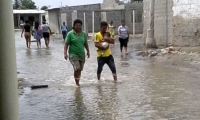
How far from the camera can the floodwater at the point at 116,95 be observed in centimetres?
613

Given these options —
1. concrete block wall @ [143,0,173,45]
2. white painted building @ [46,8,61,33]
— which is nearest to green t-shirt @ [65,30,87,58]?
concrete block wall @ [143,0,173,45]

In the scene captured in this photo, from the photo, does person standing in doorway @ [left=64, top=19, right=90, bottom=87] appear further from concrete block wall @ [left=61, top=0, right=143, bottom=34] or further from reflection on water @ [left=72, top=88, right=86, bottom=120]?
concrete block wall @ [left=61, top=0, right=143, bottom=34]

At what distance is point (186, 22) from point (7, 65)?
1449 centimetres

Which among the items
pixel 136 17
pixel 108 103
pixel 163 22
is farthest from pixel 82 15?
pixel 108 103

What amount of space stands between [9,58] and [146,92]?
5.50 meters

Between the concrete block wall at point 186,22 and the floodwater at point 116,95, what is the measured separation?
14.9 ft

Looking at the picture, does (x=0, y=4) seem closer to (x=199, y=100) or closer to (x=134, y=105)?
(x=134, y=105)

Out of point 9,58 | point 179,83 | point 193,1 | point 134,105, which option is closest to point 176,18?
point 193,1

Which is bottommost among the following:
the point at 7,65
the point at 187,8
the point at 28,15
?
the point at 7,65

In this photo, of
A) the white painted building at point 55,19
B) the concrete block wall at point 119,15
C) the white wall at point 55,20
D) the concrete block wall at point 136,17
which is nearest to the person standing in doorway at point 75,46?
the concrete block wall at point 119,15

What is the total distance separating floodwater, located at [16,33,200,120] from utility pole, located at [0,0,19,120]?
10.5ft

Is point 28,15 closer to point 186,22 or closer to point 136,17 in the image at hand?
point 136,17

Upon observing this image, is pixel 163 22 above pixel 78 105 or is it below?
above

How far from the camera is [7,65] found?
2.70 metres
